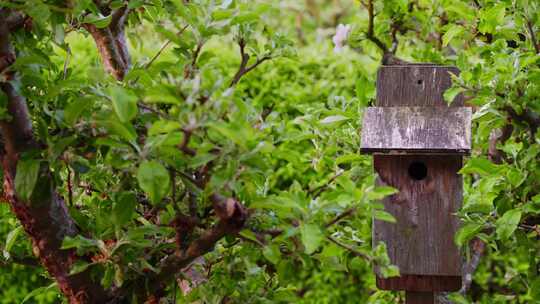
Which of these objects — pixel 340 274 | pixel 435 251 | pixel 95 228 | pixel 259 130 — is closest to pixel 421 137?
pixel 435 251

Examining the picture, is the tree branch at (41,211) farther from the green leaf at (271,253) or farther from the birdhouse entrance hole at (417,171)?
the birdhouse entrance hole at (417,171)

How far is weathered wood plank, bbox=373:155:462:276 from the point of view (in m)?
2.01

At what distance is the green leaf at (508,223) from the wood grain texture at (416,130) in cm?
18

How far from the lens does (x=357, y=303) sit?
4375 mm

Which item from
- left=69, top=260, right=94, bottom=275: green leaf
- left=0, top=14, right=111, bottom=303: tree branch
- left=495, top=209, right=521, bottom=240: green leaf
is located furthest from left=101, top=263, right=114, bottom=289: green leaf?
left=495, top=209, right=521, bottom=240: green leaf

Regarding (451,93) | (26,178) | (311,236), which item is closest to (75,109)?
(26,178)

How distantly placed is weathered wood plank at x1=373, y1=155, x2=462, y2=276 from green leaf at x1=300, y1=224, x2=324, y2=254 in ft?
1.88

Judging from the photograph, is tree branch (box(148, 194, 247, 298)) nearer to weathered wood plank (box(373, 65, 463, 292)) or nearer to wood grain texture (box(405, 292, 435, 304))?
weathered wood plank (box(373, 65, 463, 292))

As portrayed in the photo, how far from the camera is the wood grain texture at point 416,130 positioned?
1894 millimetres

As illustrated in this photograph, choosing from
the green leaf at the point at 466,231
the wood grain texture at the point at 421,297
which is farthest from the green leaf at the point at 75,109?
the wood grain texture at the point at 421,297

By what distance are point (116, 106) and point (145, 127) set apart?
0.98 feet

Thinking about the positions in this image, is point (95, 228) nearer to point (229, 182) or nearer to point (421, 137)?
point (229, 182)

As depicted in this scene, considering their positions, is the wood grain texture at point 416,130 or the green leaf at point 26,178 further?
the wood grain texture at point 416,130

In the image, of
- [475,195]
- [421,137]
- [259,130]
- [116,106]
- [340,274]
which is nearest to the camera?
[116,106]
